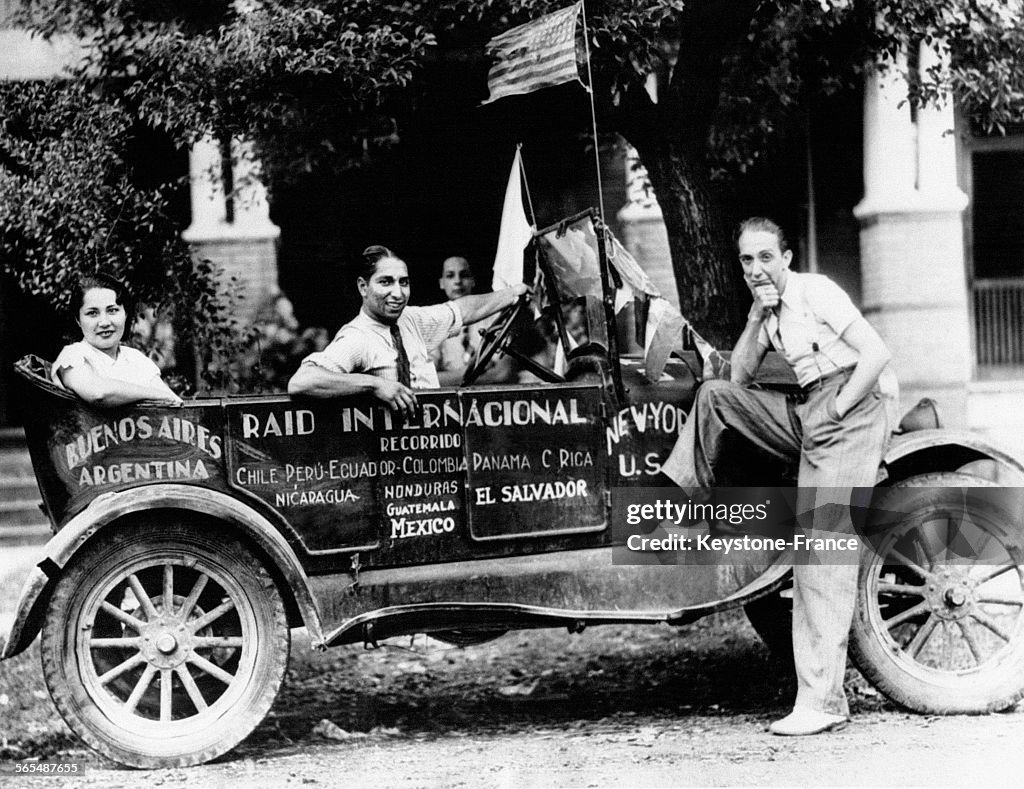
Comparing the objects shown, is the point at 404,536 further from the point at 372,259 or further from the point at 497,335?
the point at 372,259

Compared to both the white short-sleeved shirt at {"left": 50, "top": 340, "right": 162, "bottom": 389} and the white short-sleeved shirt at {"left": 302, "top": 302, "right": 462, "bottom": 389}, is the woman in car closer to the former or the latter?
the white short-sleeved shirt at {"left": 50, "top": 340, "right": 162, "bottom": 389}

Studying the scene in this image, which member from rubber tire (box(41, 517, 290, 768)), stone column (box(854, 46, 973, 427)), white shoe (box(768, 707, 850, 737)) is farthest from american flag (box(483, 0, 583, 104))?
stone column (box(854, 46, 973, 427))

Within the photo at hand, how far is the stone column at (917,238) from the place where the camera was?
7.85 m

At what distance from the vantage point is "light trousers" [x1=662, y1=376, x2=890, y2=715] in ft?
12.5

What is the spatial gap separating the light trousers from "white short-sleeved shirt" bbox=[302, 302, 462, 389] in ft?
3.10

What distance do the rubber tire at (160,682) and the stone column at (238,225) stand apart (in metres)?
3.44

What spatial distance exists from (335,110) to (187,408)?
2.92 meters

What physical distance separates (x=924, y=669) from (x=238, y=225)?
16.6ft

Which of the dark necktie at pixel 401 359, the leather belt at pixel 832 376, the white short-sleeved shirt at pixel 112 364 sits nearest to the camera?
the white short-sleeved shirt at pixel 112 364

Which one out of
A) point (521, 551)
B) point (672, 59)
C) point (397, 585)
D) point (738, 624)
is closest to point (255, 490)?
point (397, 585)

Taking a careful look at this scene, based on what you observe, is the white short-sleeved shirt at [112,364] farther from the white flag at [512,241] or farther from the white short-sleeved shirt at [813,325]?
the white short-sleeved shirt at [813,325]

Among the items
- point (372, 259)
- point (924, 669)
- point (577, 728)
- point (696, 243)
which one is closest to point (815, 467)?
point (924, 669)

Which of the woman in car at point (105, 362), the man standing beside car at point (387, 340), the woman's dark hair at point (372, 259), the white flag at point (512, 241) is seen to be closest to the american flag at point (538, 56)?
the white flag at point (512, 241)

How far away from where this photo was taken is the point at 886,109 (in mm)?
7941
